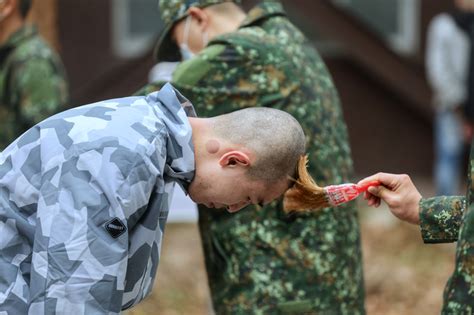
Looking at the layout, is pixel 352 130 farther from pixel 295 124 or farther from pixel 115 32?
pixel 295 124

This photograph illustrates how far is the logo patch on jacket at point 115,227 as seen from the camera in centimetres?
293

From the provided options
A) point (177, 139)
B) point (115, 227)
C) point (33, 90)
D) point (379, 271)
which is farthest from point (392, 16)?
point (115, 227)

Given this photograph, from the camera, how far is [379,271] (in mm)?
8742

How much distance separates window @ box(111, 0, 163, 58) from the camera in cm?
1159

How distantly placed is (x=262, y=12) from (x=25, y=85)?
165cm

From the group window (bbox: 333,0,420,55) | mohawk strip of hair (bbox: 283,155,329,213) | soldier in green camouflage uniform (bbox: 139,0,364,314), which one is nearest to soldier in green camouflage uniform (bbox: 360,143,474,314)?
mohawk strip of hair (bbox: 283,155,329,213)

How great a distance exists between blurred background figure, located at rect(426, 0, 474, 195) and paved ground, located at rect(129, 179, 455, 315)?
0.65 m

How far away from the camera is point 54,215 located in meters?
2.90

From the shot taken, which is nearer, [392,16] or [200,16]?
[200,16]

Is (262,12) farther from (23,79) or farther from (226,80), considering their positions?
(23,79)

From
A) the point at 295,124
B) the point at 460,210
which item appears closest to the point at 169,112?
the point at 295,124

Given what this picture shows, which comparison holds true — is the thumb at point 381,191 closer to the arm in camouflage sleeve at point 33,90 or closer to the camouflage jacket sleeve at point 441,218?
the camouflage jacket sleeve at point 441,218

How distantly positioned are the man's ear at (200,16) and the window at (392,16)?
7127 mm

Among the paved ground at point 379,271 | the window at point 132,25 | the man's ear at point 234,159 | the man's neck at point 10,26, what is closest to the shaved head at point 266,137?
the man's ear at point 234,159
